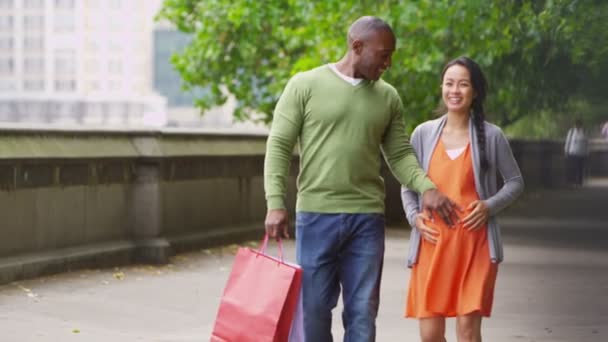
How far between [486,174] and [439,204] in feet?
0.95

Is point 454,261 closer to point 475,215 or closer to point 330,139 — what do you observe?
point 475,215

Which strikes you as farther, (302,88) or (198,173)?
(198,173)

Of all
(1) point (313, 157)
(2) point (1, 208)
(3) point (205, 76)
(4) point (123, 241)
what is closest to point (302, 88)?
(1) point (313, 157)

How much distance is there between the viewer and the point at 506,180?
21.6 ft

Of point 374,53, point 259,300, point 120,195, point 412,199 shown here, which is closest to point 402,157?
point 412,199

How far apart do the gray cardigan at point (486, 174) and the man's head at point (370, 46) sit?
19.3 inches

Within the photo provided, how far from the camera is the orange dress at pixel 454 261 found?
248 inches

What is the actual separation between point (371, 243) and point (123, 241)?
7977 millimetres

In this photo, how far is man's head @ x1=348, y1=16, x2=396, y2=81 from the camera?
594 centimetres

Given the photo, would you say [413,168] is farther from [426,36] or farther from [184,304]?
[426,36]

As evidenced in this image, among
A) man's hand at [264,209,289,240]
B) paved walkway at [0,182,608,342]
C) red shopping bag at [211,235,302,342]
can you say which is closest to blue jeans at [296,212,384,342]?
man's hand at [264,209,289,240]

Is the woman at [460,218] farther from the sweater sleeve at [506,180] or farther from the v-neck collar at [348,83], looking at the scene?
the v-neck collar at [348,83]

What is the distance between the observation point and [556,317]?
10922mm

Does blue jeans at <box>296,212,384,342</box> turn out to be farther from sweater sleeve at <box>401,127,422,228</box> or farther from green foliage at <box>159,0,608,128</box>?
green foliage at <box>159,0,608,128</box>
